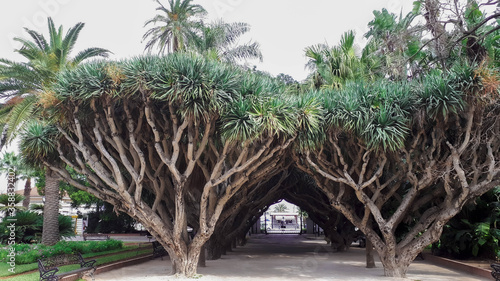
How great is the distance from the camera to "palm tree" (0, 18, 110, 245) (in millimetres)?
18812

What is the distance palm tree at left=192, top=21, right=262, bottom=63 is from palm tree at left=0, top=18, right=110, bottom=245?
543 centimetres

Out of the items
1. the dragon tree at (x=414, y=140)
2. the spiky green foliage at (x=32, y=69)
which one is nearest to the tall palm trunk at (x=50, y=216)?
the spiky green foliage at (x=32, y=69)

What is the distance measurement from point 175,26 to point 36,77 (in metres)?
7.24

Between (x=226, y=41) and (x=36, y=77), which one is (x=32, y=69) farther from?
(x=226, y=41)

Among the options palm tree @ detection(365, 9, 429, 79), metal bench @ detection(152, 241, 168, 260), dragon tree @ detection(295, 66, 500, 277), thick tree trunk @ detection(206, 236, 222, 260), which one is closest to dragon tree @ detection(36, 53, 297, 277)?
dragon tree @ detection(295, 66, 500, 277)

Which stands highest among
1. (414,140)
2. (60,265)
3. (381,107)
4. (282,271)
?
(381,107)

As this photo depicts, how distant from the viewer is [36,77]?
1967cm

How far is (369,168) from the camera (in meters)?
15.1

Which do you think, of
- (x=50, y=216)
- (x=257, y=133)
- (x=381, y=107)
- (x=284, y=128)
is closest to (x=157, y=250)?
(x=50, y=216)

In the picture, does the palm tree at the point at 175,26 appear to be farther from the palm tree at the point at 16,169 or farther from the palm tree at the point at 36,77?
the palm tree at the point at 16,169

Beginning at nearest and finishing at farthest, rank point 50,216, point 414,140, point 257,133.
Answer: point 257,133
point 414,140
point 50,216

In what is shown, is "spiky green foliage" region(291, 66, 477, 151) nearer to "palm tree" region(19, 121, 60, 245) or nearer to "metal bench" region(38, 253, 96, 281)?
"metal bench" region(38, 253, 96, 281)

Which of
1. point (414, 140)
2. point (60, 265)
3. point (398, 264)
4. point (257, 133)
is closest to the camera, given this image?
point (257, 133)

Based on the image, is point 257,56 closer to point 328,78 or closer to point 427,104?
point 328,78
